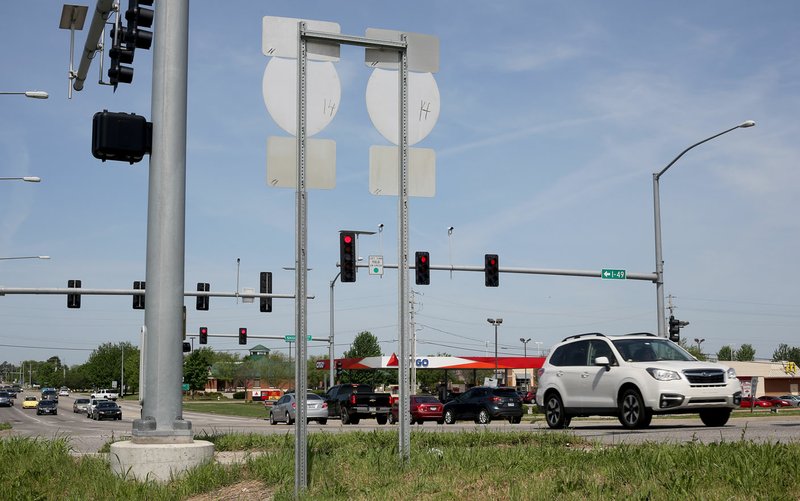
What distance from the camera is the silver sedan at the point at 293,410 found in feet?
126

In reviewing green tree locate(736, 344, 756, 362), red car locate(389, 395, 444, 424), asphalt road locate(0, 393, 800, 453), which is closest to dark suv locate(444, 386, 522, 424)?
red car locate(389, 395, 444, 424)

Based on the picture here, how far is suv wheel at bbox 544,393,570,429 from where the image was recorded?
17.4m

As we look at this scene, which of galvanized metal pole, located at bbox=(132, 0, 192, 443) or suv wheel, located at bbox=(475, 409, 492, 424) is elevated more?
galvanized metal pole, located at bbox=(132, 0, 192, 443)

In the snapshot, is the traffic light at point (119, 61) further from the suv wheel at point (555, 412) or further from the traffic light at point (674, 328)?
the traffic light at point (674, 328)

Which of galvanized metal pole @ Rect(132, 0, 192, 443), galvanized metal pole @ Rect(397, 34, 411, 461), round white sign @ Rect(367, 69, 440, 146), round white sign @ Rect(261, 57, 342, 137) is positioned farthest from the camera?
galvanized metal pole @ Rect(132, 0, 192, 443)

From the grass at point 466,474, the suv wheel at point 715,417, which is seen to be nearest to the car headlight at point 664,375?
the suv wheel at point 715,417

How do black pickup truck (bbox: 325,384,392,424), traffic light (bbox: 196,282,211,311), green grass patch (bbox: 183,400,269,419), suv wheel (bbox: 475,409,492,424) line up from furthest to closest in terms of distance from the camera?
green grass patch (bbox: 183,400,269,419) → traffic light (bbox: 196,282,211,311) → black pickup truck (bbox: 325,384,392,424) → suv wheel (bbox: 475,409,492,424)

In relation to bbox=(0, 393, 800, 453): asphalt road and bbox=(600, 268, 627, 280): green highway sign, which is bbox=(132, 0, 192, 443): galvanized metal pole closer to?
bbox=(0, 393, 800, 453): asphalt road

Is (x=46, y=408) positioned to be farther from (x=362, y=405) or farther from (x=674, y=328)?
(x=674, y=328)

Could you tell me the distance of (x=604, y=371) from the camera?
16.5 meters

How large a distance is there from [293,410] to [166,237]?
1219 inches

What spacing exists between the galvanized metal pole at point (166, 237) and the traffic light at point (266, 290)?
104 feet

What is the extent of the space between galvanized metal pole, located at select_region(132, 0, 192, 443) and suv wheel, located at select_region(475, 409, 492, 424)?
24.6 metres

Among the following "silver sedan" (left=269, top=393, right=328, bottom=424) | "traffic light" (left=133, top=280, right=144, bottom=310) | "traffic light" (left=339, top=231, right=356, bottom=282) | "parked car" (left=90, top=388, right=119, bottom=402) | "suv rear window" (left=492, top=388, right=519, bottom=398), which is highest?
"traffic light" (left=339, top=231, right=356, bottom=282)
